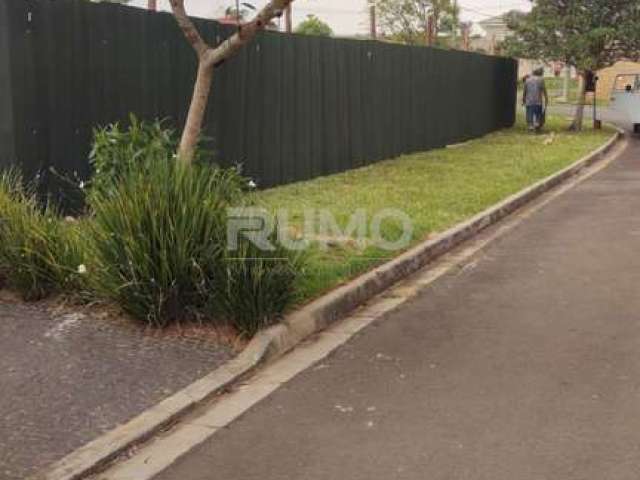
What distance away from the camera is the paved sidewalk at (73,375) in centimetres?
427

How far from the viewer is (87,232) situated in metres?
6.02

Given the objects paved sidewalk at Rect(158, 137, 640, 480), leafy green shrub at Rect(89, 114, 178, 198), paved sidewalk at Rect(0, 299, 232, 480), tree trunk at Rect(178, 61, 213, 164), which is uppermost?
tree trunk at Rect(178, 61, 213, 164)

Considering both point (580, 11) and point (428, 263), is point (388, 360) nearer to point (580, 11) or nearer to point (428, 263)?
point (428, 263)

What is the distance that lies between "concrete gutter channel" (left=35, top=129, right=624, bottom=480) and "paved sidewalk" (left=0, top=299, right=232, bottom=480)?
0.27 ft

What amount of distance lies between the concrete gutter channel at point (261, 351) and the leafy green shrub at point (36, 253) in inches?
57.0

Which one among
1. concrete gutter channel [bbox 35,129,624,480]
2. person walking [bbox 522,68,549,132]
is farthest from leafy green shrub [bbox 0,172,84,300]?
person walking [bbox 522,68,549,132]

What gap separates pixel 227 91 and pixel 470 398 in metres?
6.94

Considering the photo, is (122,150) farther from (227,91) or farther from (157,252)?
(227,91)

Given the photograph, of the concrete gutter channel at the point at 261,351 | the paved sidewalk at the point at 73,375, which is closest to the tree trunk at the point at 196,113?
the concrete gutter channel at the point at 261,351

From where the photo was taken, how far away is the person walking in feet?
75.9

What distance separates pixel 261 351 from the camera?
552 centimetres

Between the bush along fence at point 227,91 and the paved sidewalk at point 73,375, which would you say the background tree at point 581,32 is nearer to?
the bush along fence at point 227,91

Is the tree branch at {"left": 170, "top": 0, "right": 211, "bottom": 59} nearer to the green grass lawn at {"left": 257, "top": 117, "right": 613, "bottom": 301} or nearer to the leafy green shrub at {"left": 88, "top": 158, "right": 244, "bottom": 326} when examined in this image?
the leafy green shrub at {"left": 88, "top": 158, "right": 244, "bottom": 326}

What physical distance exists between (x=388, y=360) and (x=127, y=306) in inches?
65.9
